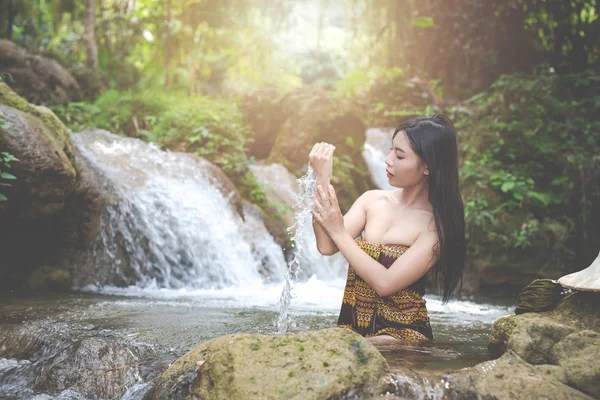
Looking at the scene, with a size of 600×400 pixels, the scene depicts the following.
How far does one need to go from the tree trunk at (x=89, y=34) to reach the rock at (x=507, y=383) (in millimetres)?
13216

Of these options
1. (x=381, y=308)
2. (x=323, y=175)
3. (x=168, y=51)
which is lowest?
(x=381, y=308)

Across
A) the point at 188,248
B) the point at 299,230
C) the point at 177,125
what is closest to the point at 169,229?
the point at 188,248

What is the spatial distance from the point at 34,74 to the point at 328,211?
10476 millimetres

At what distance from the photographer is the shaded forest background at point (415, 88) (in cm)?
913

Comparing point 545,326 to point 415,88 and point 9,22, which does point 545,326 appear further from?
point 9,22

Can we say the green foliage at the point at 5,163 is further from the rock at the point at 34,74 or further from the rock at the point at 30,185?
the rock at the point at 34,74

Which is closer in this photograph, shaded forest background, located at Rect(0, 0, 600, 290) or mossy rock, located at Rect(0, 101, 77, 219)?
mossy rock, located at Rect(0, 101, 77, 219)

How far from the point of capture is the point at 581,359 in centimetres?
221

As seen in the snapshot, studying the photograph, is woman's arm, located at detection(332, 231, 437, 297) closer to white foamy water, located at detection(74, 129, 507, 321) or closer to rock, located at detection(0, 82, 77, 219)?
white foamy water, located at detection(74, 129, 507, 321)

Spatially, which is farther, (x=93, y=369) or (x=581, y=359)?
(x=93, y=369)

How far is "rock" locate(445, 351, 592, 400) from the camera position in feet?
6.67

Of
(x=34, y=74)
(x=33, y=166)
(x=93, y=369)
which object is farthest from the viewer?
(x=34, y=74)

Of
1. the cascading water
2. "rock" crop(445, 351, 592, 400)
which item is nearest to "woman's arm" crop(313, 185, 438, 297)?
"rock" crop(445, 351, 592, 400)

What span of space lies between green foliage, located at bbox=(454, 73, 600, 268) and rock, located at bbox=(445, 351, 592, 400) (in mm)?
6986
